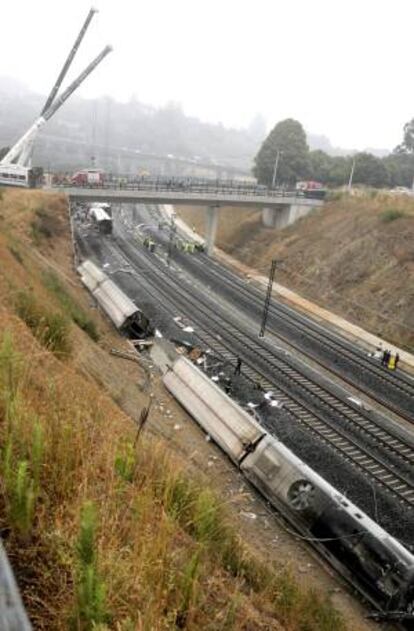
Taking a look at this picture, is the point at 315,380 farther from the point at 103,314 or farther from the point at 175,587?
the point at 175,587

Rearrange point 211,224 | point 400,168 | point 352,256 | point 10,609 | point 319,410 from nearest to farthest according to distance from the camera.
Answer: point 10,609 < point 319,410 < point 352,256 < point 211,224 < point 400,168

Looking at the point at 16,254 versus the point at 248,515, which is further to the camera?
the point at 16,254

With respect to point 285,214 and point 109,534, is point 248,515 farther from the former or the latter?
point 285,214

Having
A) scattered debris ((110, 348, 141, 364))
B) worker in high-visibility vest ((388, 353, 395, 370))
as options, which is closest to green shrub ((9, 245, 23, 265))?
scattered debris ((110, 348, 141, 364))

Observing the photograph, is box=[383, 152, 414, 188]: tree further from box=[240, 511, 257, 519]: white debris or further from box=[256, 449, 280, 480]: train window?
box=[240, 511, 257, 519]: white debris

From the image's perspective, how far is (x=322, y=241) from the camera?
58.3 m

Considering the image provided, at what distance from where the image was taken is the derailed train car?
530 inches

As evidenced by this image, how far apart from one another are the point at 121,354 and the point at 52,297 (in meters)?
4.67

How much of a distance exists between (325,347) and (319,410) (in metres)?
10.8

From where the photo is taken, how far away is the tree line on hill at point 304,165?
8119 centimetres

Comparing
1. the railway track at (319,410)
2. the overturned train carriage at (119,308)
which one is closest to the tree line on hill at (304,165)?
the railway track at (319,410)

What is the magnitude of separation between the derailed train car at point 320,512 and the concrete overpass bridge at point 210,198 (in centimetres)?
3738

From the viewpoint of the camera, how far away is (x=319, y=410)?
25750mm

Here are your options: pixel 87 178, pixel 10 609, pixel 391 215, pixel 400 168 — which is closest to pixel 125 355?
pixel 10 609
